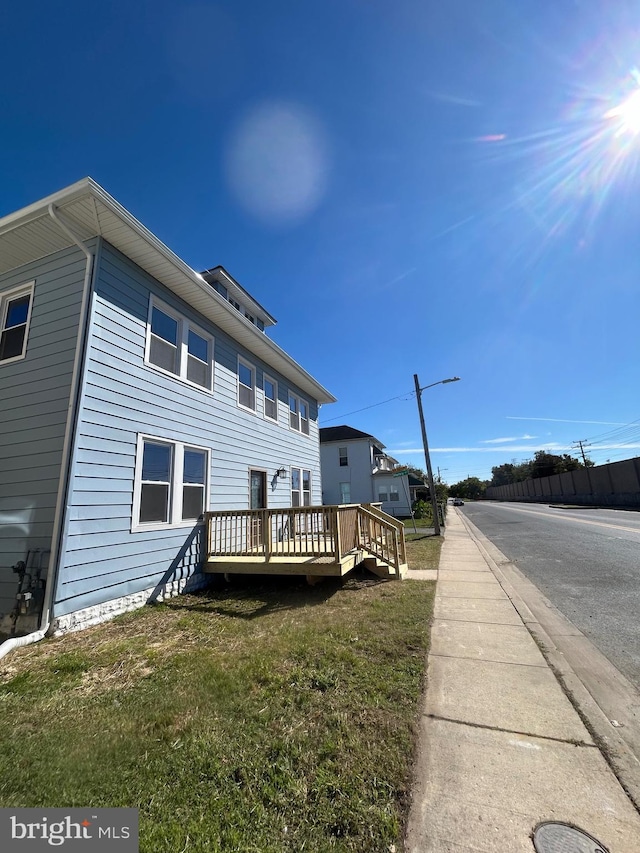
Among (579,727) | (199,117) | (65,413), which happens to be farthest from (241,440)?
(579,727)

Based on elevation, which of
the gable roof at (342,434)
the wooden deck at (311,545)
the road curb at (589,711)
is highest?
the gable roof at (342,434)

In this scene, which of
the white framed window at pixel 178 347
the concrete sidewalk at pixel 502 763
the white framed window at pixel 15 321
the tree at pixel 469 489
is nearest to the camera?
the concrete sidewalk at pixel 502 763

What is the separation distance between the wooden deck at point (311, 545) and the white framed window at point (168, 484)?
64 cm

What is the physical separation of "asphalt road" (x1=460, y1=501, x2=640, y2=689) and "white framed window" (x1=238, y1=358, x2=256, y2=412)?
27.7 ft

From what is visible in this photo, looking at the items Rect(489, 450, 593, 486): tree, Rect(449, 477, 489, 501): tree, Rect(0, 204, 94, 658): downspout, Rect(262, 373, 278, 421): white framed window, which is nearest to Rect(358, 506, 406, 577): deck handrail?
Rect(262, 373, 278, 421): white framed window

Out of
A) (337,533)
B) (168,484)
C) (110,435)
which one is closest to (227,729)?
(337,533)

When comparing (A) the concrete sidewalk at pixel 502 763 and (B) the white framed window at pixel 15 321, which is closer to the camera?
(A) the concrete sidewalk at pixel 502 763

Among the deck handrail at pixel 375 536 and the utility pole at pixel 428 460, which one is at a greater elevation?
the utility pole at pixel 428 460

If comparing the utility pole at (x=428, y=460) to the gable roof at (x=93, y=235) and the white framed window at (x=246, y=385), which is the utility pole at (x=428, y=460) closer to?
the white framed window at (x=246, y=385)

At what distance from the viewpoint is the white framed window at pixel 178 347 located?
753 cm

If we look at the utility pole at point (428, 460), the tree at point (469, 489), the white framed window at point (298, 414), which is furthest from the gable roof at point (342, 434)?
the tree at point (469, 489)

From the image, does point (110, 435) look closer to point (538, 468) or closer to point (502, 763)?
point (502, 763)

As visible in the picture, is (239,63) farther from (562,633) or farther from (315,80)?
(562,633)

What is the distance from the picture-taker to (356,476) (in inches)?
1236
